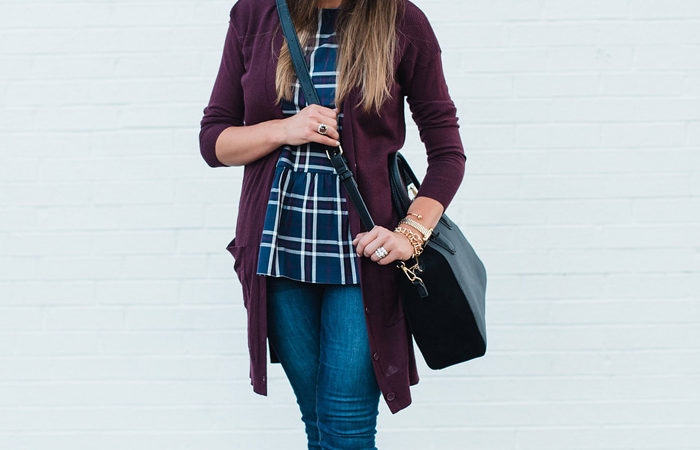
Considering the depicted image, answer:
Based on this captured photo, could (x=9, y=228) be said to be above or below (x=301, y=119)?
below

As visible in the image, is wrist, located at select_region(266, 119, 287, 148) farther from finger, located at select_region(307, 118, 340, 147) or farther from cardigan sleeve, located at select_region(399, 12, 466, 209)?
cardigan sleeve, located at select_region(399, 12, 466, 209)

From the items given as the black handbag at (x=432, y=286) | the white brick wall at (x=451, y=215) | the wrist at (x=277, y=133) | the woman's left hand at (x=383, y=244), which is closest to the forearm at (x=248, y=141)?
the wrist at (x=277, y=133)

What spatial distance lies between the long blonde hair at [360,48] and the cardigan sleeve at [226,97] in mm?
124

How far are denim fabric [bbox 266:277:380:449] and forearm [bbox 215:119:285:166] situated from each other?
0.93 ft

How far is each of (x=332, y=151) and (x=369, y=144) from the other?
10cm

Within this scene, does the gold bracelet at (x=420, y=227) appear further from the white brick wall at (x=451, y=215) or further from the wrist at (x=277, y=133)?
the white brick wall at (x=451, y=215)

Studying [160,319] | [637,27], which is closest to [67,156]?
[160,319]

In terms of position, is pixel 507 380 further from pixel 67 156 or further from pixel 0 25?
pixel 0 25

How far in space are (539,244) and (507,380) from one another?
0.55 metres

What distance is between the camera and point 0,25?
2.42m

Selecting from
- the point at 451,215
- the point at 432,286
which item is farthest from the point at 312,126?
the point at 451,215

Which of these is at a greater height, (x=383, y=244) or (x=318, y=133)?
(x=318, y=133)

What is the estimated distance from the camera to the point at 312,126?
1.37 meters

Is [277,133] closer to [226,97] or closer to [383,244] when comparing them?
[226,97]
